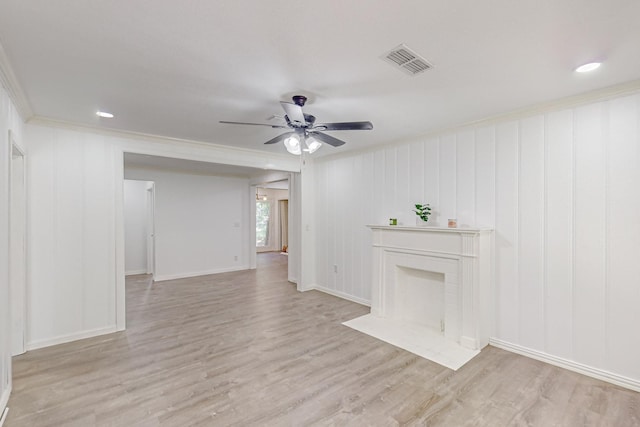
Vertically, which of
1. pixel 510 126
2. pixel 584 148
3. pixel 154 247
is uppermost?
pixel 510 126

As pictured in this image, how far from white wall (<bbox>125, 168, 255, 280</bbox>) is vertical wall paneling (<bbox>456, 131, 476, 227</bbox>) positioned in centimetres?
521

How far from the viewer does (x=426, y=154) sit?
3824 millimetres

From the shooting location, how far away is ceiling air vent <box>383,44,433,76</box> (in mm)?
1880

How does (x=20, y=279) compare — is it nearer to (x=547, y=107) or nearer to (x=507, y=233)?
(x=507, y=233)

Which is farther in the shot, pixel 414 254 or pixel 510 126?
pixel 414 254

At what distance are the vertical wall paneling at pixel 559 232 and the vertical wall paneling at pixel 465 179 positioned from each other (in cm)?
68

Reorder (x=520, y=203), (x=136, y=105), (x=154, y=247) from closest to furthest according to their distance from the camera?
(x=136, y=105)
(x=520, y=203)
(x=154, y=247)

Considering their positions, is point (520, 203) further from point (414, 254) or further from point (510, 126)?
point (414, 254)

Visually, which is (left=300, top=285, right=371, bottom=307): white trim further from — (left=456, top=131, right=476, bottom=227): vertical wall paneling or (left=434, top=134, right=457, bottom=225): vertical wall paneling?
(left=456, top=131, right=476, bottom=227): vertical wall paneling

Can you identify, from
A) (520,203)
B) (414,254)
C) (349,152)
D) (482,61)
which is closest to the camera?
(482,61)

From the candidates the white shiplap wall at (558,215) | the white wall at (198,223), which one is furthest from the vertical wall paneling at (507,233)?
the white wall at (198,223)

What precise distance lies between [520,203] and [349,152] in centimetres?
257

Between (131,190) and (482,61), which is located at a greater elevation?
(482,61)

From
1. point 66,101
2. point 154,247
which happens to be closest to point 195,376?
point 66,101
